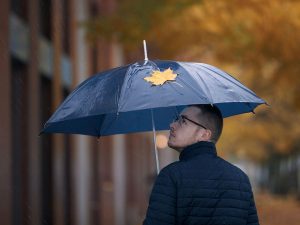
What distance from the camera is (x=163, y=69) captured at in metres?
4.48

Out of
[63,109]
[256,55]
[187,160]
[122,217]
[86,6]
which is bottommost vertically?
[122,217]

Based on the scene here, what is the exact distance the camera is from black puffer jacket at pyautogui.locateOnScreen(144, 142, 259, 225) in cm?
378

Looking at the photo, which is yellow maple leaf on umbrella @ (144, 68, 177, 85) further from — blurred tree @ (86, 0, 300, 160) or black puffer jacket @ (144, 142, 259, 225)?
blurred tree @ (86, 0, 300, 160)

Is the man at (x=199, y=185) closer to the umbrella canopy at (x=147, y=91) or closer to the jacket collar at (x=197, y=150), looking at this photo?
the jacket collar at (x=197, y=150)

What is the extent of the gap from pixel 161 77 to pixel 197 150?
621 millimetres

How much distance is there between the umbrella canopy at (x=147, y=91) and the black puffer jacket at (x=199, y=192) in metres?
0.36

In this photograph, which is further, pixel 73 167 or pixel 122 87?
pixel 73 167

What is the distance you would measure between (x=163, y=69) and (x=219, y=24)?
22.7 feet

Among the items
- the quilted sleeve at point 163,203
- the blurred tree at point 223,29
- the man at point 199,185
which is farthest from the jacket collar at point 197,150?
the blurred tree at point 223,29

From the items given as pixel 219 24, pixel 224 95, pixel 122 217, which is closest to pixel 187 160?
pixel 224 95

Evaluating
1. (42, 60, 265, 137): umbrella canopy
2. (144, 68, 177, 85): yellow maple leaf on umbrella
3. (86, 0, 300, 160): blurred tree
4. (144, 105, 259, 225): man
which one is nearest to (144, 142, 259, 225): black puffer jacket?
(144, 105, 259, 225): man

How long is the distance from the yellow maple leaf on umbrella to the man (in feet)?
1.09

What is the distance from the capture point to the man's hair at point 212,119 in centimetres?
405

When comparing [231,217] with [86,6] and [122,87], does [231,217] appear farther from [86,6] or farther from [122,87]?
[86,6]
